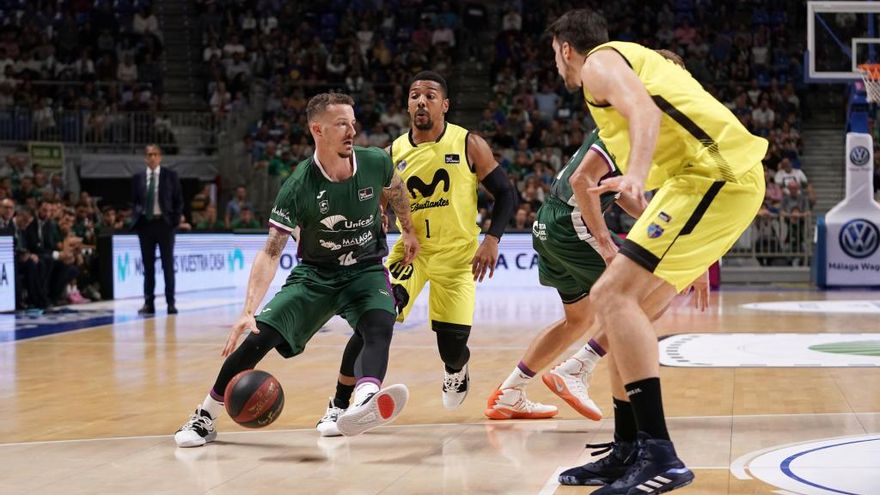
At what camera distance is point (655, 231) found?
432cm

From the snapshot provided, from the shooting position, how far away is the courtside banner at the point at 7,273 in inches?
548

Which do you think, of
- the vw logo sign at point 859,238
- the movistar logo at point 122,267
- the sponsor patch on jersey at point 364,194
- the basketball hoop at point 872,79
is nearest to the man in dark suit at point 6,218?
the movistar logo at point 122,267

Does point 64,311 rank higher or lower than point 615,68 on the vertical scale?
lower

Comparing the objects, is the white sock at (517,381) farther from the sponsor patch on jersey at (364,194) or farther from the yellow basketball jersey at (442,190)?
the sponsor patch on jersey at (364,194)

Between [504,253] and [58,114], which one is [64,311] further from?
[58,114]

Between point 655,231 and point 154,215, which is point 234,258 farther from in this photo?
point 655,231

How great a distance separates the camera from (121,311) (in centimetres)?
1484

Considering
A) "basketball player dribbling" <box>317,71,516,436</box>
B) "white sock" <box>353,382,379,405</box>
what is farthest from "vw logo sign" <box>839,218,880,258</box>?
"white sock" <box>353,382,379,405</box>

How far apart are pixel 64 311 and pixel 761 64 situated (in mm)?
16507

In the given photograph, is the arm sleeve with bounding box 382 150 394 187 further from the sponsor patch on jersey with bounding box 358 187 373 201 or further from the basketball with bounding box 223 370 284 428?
the basketball with bounding box 223 370 284 428

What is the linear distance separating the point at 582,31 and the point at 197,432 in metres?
2.71

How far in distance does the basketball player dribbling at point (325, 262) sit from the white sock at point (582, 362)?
3.39 feet

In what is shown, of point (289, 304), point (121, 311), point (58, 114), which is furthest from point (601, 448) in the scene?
point (58, 114)

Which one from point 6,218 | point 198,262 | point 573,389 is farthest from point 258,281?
point 198,262
